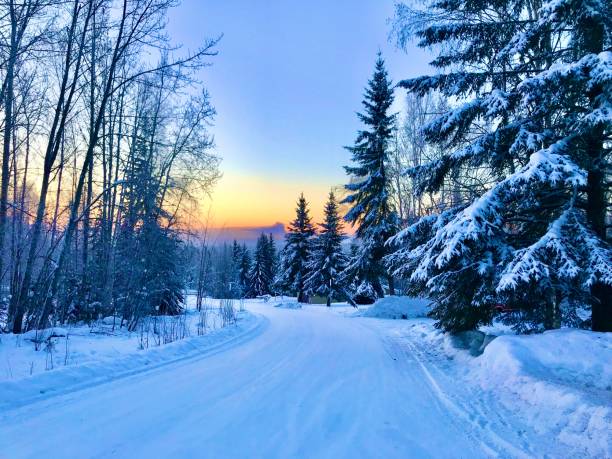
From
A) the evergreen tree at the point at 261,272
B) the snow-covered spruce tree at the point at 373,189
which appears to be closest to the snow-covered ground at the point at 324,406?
the snow-covered spruce tree at the point at 373,189

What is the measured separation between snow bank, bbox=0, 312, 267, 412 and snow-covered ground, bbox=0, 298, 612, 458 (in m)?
0.02

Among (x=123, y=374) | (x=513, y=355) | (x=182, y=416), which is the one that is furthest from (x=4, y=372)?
(x=513, y=355)

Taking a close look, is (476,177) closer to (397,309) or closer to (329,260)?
(397,309)

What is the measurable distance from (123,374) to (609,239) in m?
8.29

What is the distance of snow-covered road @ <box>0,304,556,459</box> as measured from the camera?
3031 mm

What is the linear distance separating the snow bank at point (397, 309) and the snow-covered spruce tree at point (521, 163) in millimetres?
8061

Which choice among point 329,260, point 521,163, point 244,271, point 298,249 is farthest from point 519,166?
point 244,271

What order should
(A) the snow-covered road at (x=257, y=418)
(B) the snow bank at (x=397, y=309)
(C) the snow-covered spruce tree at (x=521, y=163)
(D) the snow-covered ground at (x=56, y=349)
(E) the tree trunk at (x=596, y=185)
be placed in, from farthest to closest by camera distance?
1. (B) the snow bank at (x=397, y=309)
2. (E) the tree trunk at (x=596, y=185)
3. (D) the snow-covered ground at (x=56, y=349)
4. (C) the snow-covered spruce tree at (x=521, y=163)
5. (A) the snow-covered road at (x=257, y=418)

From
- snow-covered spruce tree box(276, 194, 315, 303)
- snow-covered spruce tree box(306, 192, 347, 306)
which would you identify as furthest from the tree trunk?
snow-covered spruce tree box(276, 194, 315, 303)

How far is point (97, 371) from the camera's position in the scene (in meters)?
Answer: 4.99

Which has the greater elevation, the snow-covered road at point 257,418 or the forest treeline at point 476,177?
the forest treeline at point 476,177

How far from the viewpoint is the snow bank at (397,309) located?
1548 cm

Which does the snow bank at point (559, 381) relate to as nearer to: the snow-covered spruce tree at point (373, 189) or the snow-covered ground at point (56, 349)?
the snow-covered ground at point (56, 349)

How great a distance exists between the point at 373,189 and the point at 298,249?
45.1 ft
